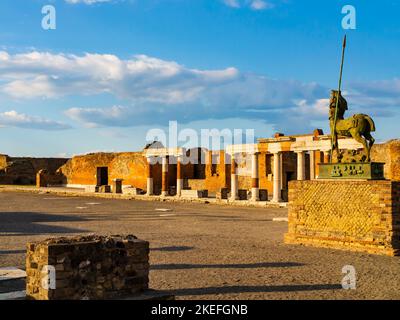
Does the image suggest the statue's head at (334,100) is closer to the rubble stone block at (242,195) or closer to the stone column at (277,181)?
the stone column at (277,181)

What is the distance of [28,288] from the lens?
4.86 meters

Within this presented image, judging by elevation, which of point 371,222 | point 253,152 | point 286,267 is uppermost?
point 253,152

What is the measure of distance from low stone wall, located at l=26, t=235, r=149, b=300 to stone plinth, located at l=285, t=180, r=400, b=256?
579 cm

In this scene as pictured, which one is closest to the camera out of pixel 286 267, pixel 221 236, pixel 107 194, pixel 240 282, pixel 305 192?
pixel 240 282

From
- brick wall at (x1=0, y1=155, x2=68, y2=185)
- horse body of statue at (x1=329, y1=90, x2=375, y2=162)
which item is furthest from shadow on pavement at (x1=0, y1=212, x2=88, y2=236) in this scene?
brick wall at (x1=0, y1=155, x2=68, y2=185)

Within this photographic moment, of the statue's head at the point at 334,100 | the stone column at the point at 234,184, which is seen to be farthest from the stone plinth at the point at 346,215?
the stone column at the point at 234,184

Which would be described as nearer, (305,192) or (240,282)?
(240,282)

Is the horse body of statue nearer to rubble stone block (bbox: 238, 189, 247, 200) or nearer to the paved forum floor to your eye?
the paved forum floor

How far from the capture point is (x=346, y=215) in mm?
9961

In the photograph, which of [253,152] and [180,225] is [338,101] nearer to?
[180,225]

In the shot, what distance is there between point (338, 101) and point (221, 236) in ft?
14.2

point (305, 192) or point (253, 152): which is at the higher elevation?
point (253, 152)

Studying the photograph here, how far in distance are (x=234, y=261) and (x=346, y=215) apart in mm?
2929
